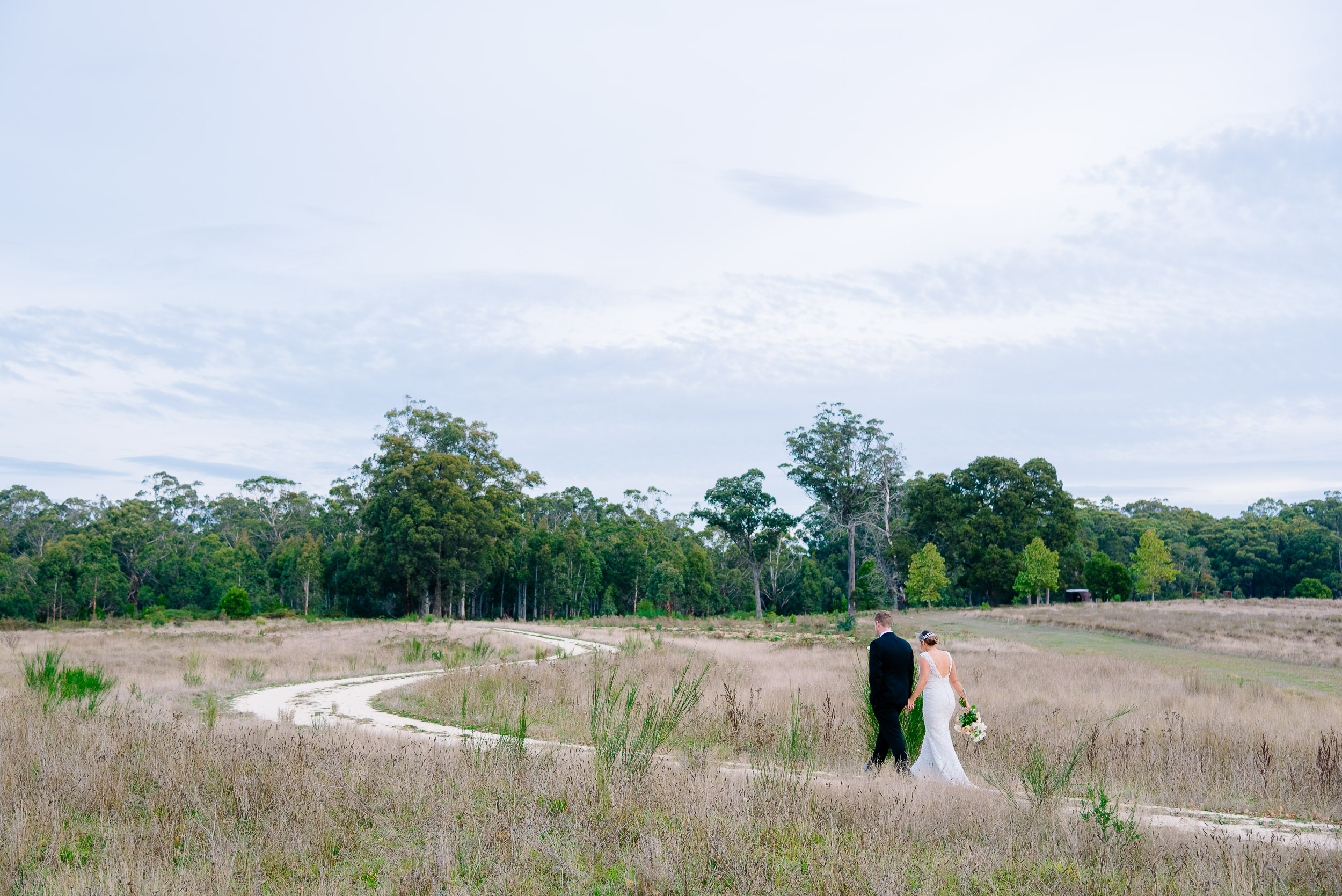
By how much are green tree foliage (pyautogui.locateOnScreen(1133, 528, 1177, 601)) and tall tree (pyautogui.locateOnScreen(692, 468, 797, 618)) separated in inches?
1136

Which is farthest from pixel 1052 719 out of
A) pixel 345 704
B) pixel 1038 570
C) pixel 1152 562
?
pixel 1152 562

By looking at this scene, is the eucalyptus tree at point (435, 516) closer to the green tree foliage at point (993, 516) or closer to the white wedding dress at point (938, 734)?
the green tree foliage at point (993, 516)

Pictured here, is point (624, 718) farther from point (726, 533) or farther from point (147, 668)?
point (726, 533)

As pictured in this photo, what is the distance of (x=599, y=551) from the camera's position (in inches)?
3123

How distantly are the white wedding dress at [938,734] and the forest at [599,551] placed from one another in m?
49.5

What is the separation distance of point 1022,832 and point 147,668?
2130 cm

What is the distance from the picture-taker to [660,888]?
5047 mm

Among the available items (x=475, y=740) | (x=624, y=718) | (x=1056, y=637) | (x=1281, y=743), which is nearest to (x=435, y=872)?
(x=624, y=718)

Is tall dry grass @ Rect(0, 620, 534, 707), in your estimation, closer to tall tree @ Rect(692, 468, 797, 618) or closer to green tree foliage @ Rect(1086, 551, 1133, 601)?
tall tree @ Rect(692, 468, 797, 618)

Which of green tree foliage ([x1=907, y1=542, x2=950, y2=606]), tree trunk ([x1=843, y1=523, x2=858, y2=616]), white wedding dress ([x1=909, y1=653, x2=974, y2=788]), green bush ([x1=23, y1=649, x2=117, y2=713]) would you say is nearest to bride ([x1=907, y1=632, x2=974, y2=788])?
white wedding dress ([x1=909, y1=653, x2=974, y2=788])

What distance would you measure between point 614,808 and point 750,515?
5977 cm

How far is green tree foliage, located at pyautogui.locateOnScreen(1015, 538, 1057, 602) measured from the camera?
62.6m

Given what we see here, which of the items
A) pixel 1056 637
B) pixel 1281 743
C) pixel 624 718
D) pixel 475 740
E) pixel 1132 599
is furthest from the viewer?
pixel 1132 599

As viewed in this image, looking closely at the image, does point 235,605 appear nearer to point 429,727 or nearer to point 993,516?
point 429,727
